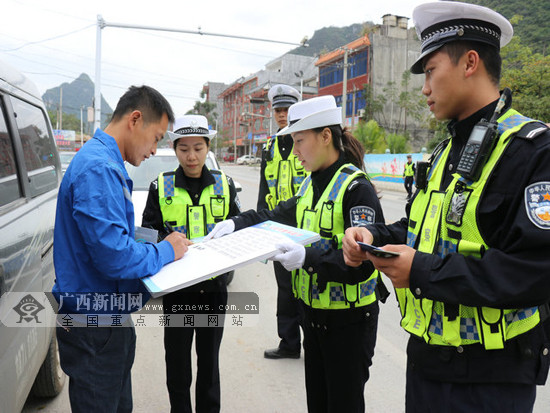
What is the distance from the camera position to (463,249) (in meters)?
1.25

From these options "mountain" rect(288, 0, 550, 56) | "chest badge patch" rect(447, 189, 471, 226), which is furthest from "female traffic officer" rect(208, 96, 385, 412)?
"mountain" rect(288, 0, 550, 56)

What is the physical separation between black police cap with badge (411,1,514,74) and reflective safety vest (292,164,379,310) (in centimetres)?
76

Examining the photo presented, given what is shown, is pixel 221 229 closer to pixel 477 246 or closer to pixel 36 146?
pixel 477 246

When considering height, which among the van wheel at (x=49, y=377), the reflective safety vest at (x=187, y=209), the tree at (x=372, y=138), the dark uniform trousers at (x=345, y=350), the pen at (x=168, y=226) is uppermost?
the tree at (x=372, y=138)

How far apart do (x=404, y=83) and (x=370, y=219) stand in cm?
3193

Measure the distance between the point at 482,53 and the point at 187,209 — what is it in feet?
6.18

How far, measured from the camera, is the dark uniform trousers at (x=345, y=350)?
6.42 ft

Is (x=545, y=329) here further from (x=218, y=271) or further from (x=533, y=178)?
(x=218, y=271)

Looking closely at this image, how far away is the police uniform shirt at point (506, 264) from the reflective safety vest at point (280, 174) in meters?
2.61

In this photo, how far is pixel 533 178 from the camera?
1.14 meters

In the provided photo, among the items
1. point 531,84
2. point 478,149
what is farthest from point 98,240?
point 531,84

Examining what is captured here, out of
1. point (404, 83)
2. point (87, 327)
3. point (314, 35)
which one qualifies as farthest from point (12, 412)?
point (314, 35)

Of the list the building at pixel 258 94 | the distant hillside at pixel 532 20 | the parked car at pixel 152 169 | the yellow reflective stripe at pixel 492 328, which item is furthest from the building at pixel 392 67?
the yellow reflective stripe at pixel 492 328

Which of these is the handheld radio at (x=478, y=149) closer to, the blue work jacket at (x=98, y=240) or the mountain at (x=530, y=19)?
the blue work jacket at (x=98, y=240)
